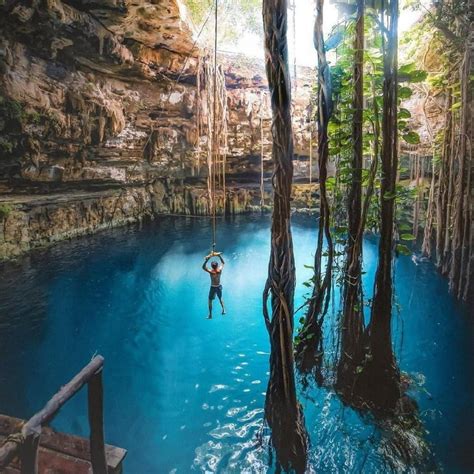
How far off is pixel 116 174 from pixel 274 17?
6.71 meters

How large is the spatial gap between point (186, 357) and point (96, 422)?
96.7 inches

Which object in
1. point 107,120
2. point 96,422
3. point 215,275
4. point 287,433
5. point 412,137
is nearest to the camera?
point 96,422

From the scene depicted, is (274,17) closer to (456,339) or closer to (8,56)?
(456,339)

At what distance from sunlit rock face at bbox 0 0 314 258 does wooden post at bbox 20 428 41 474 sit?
3379mm

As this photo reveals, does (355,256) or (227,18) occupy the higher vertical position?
(227,18)

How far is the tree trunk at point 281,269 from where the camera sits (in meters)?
1.46

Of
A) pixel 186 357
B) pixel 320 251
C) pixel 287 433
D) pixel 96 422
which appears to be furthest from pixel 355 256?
pixel 186 357

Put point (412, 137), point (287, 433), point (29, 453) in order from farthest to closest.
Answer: point (412, 137) → point (287, 433) → point (29, 453)

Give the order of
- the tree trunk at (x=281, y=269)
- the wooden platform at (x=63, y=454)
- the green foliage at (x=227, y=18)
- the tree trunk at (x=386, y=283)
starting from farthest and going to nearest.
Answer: the green foliage at (x=227, y=18)
the tree trunk at (x=386, y=283)
the wooden platform at (x=63, y=454)
the tree trunk at (x=281, y=269)

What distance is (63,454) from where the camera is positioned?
1650 millimetres

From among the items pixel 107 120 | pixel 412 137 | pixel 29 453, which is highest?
pixel 107 120

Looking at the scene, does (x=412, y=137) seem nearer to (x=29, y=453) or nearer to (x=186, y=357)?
(x=29, y=453)

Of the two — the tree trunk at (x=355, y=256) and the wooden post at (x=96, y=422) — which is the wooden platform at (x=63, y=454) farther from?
the tree trunk at (x=355, y=256)

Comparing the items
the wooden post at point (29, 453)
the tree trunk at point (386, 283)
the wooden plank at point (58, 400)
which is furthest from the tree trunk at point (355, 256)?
the wooden post at point (29, 453)
